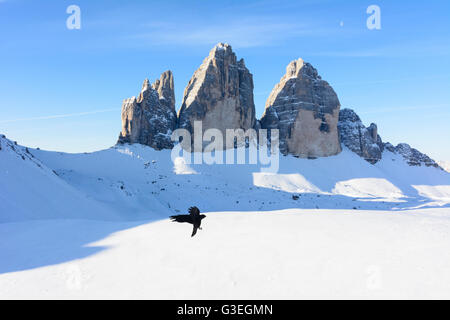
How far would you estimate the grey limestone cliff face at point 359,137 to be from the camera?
61.6 meters

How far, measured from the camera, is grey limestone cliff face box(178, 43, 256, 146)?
51344mm

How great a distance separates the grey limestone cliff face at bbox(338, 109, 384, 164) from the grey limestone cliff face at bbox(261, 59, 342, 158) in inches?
232

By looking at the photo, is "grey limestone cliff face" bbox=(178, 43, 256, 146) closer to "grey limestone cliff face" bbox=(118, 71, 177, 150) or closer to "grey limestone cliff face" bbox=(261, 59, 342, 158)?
"grey limestone cliff face" bbox=(118, 71, 177, 150)

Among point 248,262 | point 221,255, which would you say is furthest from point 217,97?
point 248,262

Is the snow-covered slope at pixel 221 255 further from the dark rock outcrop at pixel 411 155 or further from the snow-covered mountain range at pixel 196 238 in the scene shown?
the dark rock outcrop at pixel 411 155

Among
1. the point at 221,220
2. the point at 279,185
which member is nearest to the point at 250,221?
the point at 221,220

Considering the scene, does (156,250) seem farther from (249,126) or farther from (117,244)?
A: (249,126)

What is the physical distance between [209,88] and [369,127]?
39.7 meters

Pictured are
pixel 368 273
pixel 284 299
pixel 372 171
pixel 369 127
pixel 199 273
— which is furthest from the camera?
pixel 369 127

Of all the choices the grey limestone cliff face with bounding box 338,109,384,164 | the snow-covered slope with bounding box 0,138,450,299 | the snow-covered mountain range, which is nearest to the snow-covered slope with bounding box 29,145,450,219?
the snow-covered mountain range

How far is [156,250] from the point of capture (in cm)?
680

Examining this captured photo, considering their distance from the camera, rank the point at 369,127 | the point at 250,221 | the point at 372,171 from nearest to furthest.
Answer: the point at 250,221 → the point at 372,171 → the point at 369,127

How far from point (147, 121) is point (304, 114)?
29.8 meters

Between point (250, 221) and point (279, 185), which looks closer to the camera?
point (250, 221)
